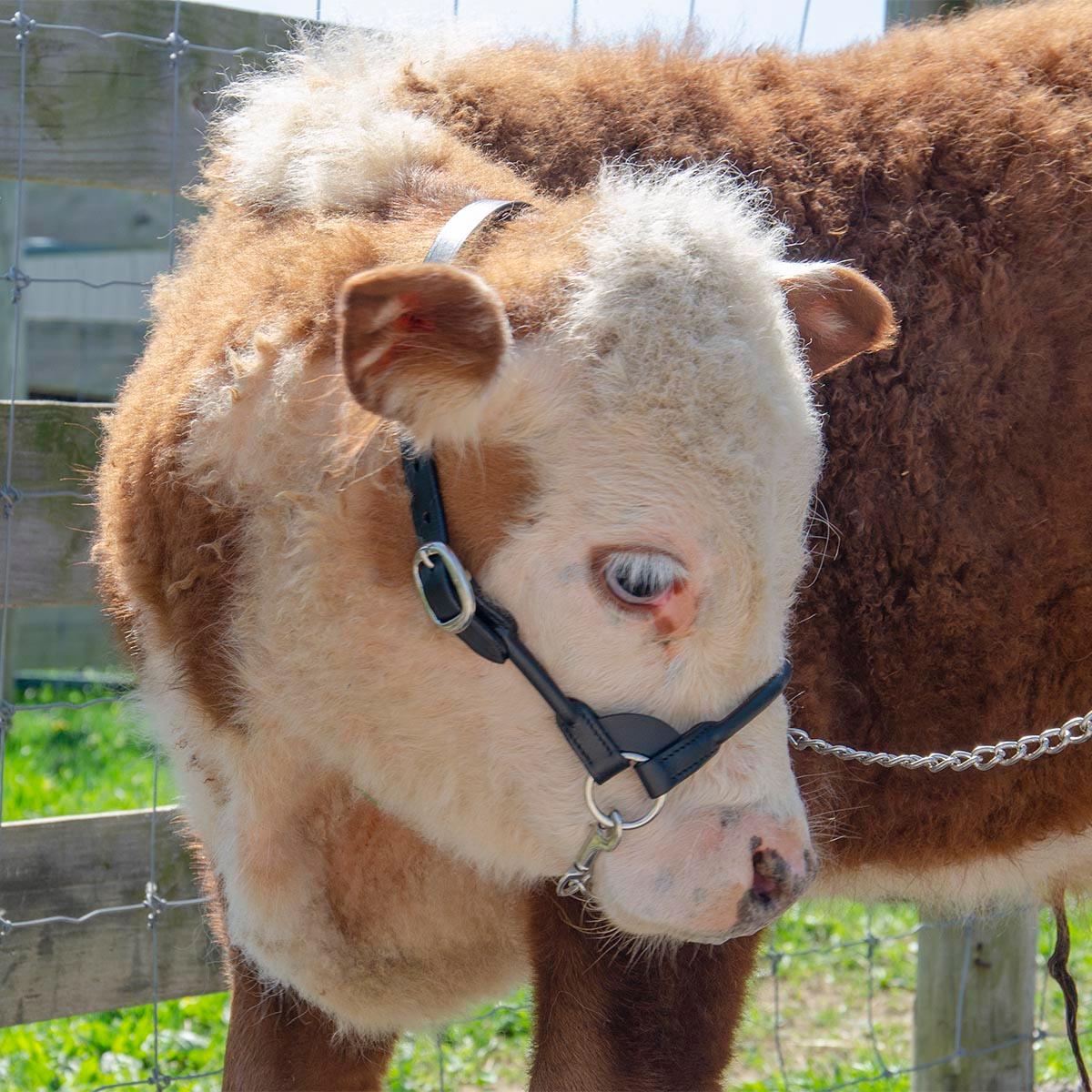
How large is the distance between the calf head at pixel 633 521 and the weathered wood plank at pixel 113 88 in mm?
1522

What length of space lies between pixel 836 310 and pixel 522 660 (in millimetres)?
874

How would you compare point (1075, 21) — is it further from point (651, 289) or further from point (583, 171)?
point (651, 289)

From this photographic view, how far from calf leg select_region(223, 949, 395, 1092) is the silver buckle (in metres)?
1.23

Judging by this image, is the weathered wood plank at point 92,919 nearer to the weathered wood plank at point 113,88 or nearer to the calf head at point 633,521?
the calf head at point 633,521

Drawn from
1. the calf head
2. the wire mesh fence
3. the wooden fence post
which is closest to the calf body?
the calf head

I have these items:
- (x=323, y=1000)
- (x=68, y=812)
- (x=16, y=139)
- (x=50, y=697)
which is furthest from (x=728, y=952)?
(x=50, y=697)

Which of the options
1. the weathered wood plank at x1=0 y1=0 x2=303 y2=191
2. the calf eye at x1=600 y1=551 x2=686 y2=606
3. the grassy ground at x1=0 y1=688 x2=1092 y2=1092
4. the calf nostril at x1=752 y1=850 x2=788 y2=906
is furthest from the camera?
the grassy ground at x1=0 y1=688 x2=1092 y2=1092

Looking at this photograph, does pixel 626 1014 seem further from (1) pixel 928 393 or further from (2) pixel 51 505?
(2) pixel 51 505

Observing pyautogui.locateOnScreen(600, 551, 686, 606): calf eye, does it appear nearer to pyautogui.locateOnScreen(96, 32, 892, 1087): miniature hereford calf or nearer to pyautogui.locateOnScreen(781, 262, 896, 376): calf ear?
pyautogui.locateOnScreen(96, 32, 892, 1087): miniature hereford calf

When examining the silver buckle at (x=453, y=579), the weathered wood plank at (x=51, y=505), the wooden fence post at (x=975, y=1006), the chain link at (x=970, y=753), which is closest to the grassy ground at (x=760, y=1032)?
the wooden fence post at (x=975, y=1006)

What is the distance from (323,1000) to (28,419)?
1564 mm

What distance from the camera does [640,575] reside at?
2029 millimetres

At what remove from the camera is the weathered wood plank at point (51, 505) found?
314cm

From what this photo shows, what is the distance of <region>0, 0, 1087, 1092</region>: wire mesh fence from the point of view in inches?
123
